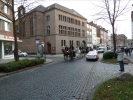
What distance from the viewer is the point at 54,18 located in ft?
141

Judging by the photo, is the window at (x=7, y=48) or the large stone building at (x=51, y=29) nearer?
the window at (x=7, y=48)

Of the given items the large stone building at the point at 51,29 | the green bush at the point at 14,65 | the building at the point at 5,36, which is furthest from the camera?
the large stone building at the point at 51,29

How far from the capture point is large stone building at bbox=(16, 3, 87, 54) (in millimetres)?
43438

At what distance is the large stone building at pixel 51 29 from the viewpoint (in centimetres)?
4344

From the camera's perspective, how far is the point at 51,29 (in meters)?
44.2

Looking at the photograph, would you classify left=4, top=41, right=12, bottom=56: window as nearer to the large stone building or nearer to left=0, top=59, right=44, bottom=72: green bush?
left=0, top=59, right=44, bottom=72: green bush

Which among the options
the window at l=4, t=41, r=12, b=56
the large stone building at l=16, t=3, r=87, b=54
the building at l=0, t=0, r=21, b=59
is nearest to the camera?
the building at l=0, t=0, r=21, b=59

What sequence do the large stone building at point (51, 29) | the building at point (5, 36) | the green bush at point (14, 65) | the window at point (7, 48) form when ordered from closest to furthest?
the green bush at point (14, 65) → the building at point (5, 36) → the window at point (7, 48) → the large stone building at point (51, 29)

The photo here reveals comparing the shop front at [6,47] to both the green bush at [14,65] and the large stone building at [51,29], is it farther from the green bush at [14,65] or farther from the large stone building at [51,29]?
the large stone building at [51,29]

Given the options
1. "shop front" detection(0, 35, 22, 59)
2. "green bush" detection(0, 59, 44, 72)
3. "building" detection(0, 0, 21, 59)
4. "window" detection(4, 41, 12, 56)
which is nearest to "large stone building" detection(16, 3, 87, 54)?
"building" detection(0, 0, 21, 59)

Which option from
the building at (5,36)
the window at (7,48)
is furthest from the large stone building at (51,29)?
the window at (7,48)

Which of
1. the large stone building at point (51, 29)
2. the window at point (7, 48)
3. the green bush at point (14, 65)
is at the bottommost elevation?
the green bush at point (14, 65)

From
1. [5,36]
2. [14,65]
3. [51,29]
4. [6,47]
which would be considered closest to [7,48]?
[6,47]

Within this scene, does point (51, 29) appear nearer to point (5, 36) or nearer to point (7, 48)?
point (7, 48)
